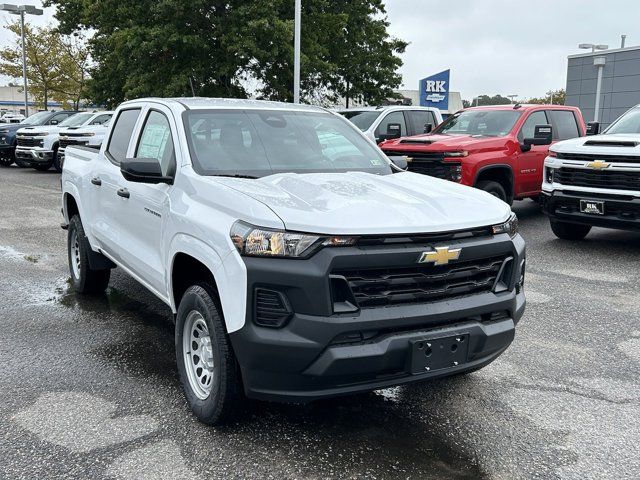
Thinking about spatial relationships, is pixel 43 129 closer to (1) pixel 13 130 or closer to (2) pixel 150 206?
(1) pixel 13 130

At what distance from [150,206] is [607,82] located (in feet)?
129

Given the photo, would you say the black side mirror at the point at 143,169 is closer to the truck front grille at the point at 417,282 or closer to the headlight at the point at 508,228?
the truck front grille at the point at 417,282

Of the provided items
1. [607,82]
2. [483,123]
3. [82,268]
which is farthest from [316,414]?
[607,82]

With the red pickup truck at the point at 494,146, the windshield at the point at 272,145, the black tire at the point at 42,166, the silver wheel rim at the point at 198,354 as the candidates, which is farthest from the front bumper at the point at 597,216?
the black tire at the point at 42,166

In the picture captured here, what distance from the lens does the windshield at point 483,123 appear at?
10484 mm

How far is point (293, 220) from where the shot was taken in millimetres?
2996

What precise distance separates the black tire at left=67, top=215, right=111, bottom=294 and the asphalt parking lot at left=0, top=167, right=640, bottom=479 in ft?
0.82

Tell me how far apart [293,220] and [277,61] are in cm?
1887

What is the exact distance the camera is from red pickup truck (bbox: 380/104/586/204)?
9453 mm

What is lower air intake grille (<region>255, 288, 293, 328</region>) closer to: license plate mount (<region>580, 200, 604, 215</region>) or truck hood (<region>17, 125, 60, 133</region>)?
license plate mount (<region>580, 200, 604, 215</region>)

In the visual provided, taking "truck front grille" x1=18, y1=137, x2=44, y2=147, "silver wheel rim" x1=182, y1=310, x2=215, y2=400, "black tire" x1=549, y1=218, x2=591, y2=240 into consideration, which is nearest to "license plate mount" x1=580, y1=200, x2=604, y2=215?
"black tire" x1=549, y1=218, x2=591, y2=240

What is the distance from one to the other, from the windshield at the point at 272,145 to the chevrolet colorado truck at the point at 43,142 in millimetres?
15617

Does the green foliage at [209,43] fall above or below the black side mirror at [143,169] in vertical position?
above

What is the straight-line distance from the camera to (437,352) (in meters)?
3.06
